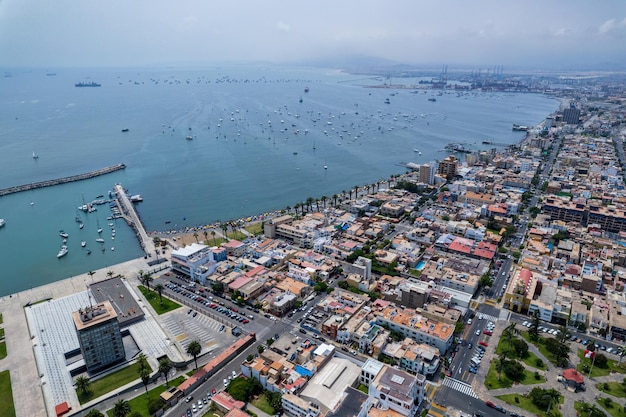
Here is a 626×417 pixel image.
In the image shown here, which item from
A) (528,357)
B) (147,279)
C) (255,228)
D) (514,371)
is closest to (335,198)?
(255,228)

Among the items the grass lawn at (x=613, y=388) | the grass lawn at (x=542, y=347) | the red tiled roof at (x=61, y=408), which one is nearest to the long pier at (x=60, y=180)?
the red tiled roof at (x=61, y=408)

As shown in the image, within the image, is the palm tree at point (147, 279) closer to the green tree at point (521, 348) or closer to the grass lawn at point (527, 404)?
the grass lawn at point (527, 404)

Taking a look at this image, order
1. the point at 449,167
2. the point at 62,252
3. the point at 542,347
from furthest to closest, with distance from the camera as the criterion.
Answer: the point at 449,167
the point at 62,252
the point at 542,347

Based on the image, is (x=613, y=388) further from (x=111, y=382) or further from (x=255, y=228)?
(x=255, y=228)

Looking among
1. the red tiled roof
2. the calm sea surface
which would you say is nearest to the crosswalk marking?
the red tiled roof

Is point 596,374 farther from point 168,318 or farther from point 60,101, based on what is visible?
point 60,101
